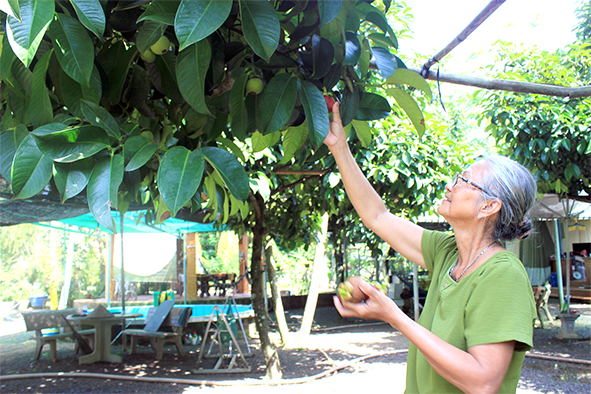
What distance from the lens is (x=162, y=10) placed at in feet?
2.38

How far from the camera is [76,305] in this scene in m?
8.76

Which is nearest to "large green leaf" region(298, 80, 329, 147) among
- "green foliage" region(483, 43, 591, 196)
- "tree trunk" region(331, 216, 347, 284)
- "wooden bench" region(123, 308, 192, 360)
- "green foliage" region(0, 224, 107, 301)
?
"green foliage" region(483, 43, 591, 196)

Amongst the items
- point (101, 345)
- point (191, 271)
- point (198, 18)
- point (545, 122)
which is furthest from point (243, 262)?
point (198, 18)

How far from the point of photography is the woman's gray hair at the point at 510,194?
3.29ft

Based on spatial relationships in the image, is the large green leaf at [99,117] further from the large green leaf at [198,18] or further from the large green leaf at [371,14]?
the large green leaf at [371,14]

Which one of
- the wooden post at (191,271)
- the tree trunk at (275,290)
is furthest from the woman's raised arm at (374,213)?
the wooden post at (191,271)

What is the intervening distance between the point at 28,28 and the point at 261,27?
1.15 feet

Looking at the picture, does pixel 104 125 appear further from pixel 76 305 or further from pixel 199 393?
pixel 76 305

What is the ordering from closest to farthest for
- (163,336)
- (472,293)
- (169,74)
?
(472,293), (169,74), (163,336)

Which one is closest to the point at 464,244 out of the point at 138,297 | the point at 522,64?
the point at 522,64

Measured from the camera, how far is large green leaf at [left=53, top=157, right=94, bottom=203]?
0.74 metres

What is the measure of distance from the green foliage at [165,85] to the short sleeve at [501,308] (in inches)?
17.6

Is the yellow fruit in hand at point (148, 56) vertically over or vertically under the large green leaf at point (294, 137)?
over

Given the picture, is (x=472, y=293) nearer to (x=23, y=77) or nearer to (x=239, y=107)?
(x=239, y=107)
